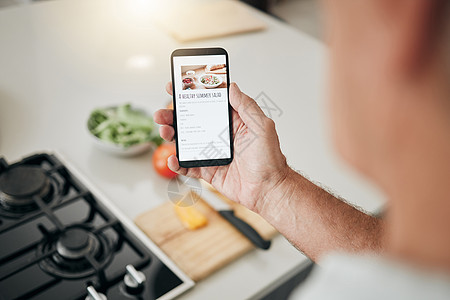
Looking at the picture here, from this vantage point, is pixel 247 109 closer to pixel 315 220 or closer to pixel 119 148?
pixel 315 220

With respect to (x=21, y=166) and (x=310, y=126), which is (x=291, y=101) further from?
(x=21, y=166)

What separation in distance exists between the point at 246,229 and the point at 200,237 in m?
0.09

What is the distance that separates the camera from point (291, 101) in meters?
1.40

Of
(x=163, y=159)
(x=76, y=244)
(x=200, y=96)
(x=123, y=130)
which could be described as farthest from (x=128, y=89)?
(x=200, y=96)

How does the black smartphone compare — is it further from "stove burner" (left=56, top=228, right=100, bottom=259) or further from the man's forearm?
"stove burner" (left=56, top=228, right=100, bottom=259)

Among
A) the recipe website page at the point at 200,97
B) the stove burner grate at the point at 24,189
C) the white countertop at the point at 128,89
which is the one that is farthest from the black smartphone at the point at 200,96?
the stove burner grate at the point at 24,189

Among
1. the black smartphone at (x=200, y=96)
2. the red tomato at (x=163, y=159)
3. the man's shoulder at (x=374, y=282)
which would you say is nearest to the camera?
the man's shoulder at (x=374, y=282)

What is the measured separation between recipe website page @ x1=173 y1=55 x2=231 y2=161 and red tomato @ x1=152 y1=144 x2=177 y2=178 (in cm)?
33

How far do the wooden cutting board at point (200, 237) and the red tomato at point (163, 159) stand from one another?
3.2 inches

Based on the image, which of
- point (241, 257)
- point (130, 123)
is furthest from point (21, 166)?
point (241, 257)

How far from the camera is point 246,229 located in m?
0.99

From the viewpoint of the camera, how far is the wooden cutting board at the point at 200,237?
937 mm

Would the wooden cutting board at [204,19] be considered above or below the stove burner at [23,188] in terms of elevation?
above

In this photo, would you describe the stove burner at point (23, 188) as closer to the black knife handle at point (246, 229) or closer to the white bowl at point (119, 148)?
the white bowl at point (119, 148)
